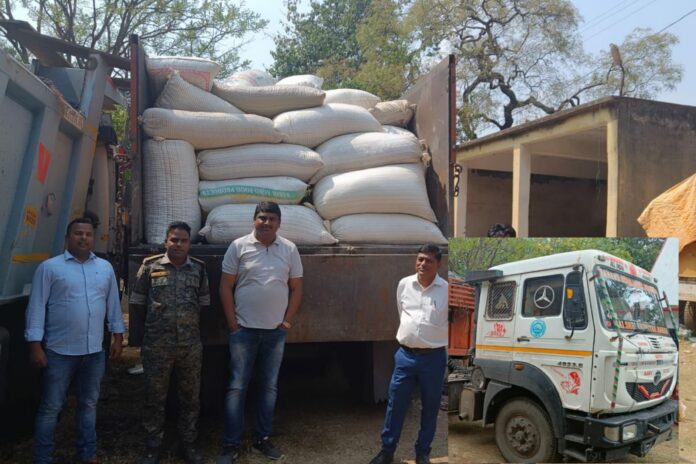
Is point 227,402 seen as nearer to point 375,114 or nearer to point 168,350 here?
point 168,350

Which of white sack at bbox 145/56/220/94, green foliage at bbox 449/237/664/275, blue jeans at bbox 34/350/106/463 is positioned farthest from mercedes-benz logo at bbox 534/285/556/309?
white sack at bbox 145/56/220/94

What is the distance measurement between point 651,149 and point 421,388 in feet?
10.2

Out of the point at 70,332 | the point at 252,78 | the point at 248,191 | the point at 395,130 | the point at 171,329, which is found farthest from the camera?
the point at 252,78

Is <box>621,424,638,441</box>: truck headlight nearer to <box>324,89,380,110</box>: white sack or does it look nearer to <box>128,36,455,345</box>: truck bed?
<box>128,36,455,345</box>: truck bed

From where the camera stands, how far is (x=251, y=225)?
127 inches

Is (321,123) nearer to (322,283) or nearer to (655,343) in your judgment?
(322,283)

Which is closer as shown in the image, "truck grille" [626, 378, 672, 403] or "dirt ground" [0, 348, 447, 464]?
"truck grille" [626, 378, 672, 403]

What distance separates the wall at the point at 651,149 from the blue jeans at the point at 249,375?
8.27 ft

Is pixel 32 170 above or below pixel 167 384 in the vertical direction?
above

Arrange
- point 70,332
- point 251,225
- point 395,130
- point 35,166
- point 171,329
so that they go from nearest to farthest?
point 70,332 → point 171,329 → point 35,166 → point 251,225 → point 395,130

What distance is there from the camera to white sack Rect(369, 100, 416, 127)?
4.18 meters

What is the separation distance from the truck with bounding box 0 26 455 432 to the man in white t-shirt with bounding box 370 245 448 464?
13.5 inches

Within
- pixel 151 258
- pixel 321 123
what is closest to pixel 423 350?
pixel 151 258

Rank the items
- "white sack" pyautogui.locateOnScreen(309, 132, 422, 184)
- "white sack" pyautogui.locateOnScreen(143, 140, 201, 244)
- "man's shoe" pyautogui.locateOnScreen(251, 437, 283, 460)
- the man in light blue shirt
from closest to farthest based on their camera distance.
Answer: the man in light blue shirt
"man's shoe" pyautogui.locateOnScreen(251, 437, 283, 460)
"white sack" pyautogui.locateOnScreen(143, 140, 201, 244)
"white sack" pyautogui.locateOnScreen(309, 132, 422, 184)
